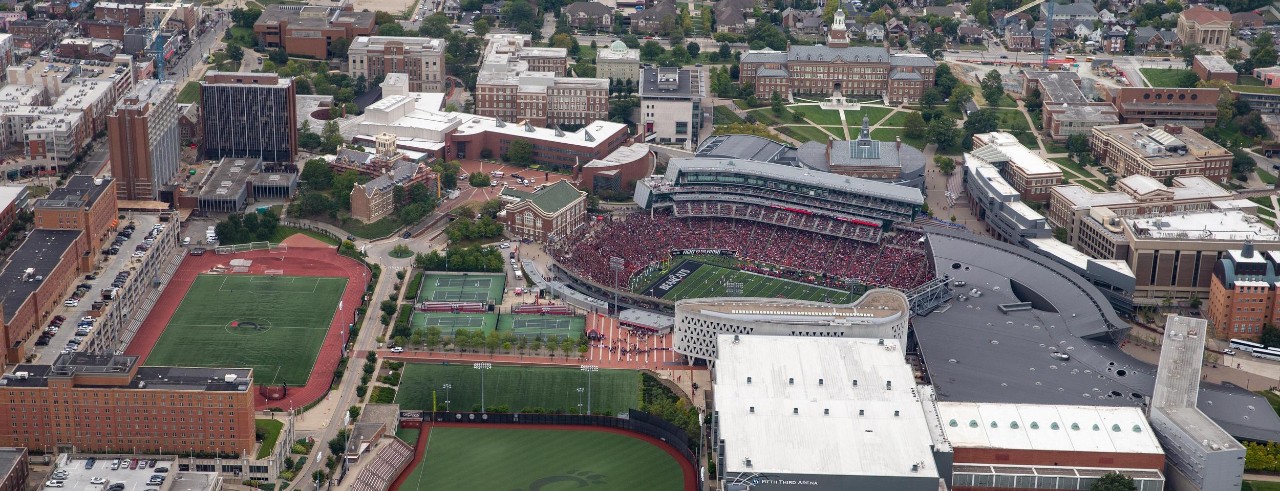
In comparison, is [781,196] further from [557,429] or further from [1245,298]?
[557,429]

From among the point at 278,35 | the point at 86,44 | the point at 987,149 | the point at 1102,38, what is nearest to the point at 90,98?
the point at 86,44

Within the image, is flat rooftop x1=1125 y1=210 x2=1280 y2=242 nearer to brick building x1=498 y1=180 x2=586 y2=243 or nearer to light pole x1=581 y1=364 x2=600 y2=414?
brick building x1=498 y1=180 x2=586 y2=243

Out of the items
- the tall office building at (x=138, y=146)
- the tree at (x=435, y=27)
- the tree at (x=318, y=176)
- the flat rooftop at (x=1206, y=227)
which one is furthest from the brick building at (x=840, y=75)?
the tall office building at (x=138, y=146)

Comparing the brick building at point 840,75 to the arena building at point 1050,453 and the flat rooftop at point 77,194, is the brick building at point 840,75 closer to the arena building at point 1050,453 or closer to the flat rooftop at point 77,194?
the flat rooftop at point 77,194

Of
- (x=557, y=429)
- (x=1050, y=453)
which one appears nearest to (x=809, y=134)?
(x=557, y=429)

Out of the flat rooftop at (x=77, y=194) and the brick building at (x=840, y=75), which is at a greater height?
the brick building at (x=840, y=75)

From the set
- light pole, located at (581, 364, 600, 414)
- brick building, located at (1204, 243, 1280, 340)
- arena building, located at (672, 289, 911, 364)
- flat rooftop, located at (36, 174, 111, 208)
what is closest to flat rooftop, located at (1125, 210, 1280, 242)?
brick building, located at (1204, 243, 1280, 340)

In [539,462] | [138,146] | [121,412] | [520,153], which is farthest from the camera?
[520,153]
